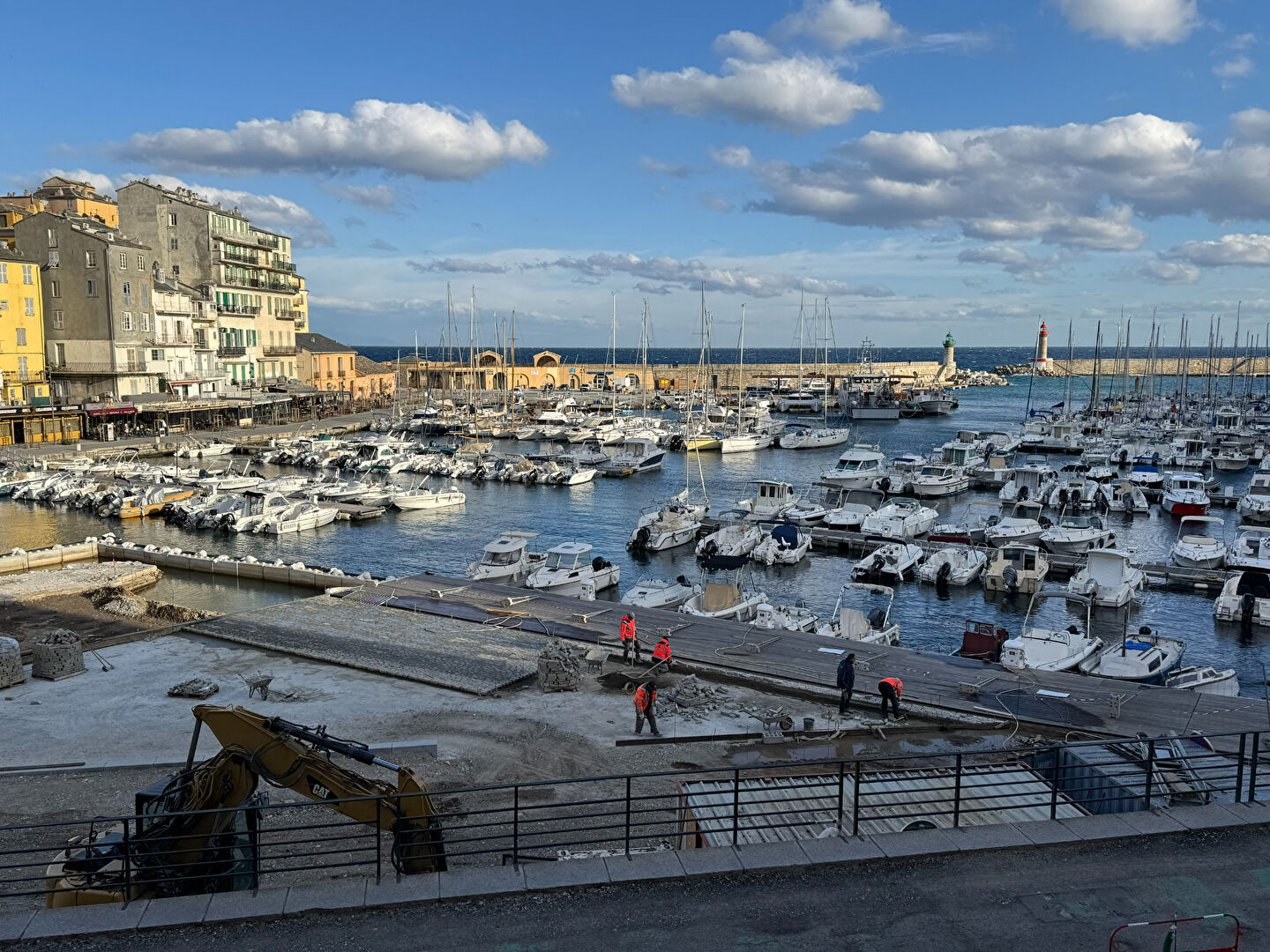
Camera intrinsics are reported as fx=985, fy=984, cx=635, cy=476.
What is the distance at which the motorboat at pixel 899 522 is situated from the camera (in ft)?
137

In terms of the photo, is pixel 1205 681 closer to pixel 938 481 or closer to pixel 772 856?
pixel 772 856

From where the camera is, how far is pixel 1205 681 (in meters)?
22.3

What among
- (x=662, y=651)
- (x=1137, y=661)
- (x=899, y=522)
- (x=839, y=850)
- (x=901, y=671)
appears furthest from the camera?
(x=899, y=522)

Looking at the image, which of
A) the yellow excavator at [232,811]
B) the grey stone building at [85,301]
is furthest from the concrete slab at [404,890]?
the grey stone building at [85,301]

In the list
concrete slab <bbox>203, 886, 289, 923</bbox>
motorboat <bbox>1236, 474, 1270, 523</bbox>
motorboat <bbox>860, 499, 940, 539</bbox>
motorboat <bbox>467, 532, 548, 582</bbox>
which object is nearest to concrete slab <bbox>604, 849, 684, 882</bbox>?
concrete slab <bbox>203, 886, 289, 923</bbox>

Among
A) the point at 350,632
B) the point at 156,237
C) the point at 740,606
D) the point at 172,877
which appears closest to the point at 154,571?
the point at 350,632

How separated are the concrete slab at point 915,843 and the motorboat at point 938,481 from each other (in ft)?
151

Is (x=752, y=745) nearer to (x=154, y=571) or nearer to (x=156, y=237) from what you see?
(x=154, y=571)

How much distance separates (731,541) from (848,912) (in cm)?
3046

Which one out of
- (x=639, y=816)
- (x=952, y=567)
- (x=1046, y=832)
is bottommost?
(x=952, y=567)

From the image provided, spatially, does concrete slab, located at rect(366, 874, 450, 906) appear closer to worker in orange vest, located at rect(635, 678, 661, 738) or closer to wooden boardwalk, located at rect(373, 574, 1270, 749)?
worker in orange vest, located at rect(635, 678, 661, 738)

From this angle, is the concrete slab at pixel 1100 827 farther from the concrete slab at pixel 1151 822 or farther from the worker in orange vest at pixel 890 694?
the worker in orange vest at pixel 890 694

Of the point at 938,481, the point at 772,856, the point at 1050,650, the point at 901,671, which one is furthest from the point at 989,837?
the point at 938,481

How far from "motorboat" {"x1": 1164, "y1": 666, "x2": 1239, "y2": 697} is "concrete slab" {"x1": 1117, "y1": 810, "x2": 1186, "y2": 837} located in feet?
43.2
